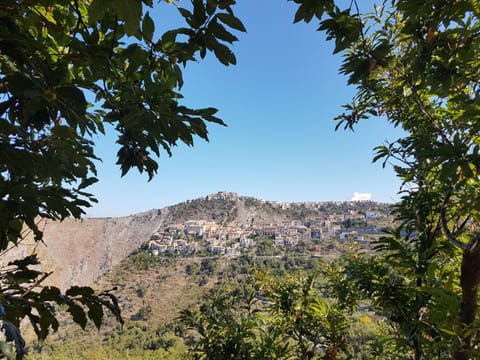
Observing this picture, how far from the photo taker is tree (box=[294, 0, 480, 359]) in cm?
87

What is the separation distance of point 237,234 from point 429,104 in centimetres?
7310

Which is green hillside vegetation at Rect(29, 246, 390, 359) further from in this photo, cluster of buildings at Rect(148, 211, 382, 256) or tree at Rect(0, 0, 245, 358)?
cluster of buildings at Rect(148, 211, 382, 256)

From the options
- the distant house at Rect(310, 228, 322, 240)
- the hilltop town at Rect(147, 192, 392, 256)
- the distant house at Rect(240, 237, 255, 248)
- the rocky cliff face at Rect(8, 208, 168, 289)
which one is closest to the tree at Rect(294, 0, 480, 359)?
the hilltop town at Rect(147, 192, 392, 256)

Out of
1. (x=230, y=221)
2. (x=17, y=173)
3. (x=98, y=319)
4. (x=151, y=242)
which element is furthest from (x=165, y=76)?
(x=230, y=221)

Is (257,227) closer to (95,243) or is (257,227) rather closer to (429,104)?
(95,243)

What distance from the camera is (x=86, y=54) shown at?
2.36ft

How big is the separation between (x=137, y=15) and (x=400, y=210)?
207cm

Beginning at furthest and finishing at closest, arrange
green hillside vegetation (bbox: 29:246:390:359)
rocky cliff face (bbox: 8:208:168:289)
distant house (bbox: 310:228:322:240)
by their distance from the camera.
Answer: distant house (bbox: 310:228:322:240), rocky cliff face (bbox: 8:208:168:289), green hillside vegetation (bbox: 29:246:390:359)

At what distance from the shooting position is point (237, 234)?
73.7 m

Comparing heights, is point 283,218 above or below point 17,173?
above

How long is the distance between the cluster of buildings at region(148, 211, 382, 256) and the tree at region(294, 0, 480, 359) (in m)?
60.5

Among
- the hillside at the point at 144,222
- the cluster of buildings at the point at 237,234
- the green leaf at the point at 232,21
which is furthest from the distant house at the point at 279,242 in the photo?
the green leaf at the point at 232,21

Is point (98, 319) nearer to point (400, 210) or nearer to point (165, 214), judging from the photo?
point (400, 210)

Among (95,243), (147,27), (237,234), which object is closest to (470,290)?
(147,27)
